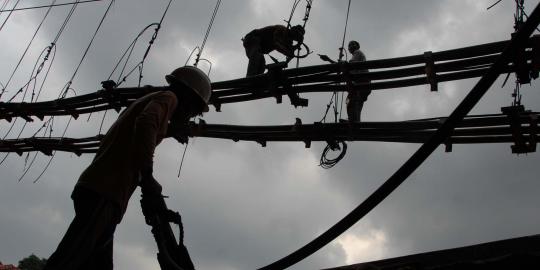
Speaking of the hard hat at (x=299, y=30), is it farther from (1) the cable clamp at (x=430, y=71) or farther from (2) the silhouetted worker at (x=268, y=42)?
(1) the cable clamp at (x=430, y=71)

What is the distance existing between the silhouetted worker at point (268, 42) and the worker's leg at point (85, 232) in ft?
14.5

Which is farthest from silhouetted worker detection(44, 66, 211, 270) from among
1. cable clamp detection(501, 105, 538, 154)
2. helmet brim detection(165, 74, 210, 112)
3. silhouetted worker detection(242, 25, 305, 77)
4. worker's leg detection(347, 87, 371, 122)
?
silhouetted worker detection(242, 25, 305, 77)

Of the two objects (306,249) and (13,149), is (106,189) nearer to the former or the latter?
(306,249)

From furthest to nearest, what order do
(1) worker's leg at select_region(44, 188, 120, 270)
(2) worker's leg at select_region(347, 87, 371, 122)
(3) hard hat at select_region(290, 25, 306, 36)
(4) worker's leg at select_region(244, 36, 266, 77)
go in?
(4) worker's leg at select_region(244, 36, 266, 77) → (3) hard hat at select_region(290, 25, 306, 36) → (2) worker's leg at select_region(347, 87, 371, 122) → (1) worker's leg at select_region(44, 188, 120, 270)

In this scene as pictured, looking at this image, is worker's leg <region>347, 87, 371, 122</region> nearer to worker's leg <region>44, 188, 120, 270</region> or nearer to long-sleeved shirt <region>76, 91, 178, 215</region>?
long-sleeved shirt <region>76, 91, 178, 215</region>

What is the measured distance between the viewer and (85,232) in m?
2.55

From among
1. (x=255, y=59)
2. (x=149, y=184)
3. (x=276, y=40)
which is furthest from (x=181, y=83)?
(x=255, y=59)

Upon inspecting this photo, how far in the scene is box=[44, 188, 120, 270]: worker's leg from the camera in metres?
2.47

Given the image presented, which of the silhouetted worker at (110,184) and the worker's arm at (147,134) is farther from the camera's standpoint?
the worker's arm at (147,134)

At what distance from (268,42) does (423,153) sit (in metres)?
5.60

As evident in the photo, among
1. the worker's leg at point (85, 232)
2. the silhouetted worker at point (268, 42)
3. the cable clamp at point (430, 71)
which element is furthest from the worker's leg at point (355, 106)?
the worker's leg at point (85, 232)

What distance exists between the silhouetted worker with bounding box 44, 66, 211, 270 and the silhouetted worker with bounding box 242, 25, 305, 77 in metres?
4.00

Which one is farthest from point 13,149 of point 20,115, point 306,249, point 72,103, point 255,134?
point 306,249

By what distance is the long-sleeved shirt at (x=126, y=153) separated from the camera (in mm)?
2672
